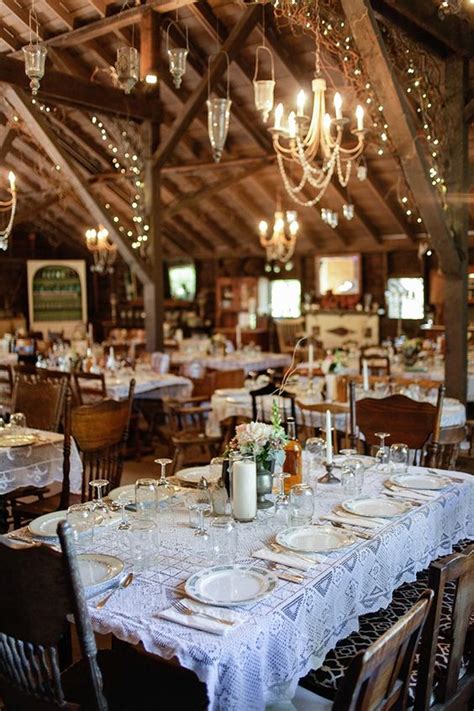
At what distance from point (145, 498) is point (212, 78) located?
278 inches

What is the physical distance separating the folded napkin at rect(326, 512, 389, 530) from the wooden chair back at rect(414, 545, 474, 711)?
0.49 m

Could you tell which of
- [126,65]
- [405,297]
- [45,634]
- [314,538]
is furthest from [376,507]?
[405,297]

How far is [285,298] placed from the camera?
1650cm

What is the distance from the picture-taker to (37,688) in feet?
6.82

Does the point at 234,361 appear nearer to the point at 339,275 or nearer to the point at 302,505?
the point at 339,275

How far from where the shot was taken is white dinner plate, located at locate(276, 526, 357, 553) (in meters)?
2.60

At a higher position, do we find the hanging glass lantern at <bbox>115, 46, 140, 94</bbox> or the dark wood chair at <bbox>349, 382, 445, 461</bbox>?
the hanging glass lantern at <bbox>115, 46, 140, 94</bbox>

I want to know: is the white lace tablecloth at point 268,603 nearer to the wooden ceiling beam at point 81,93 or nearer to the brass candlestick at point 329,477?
the brass candlestick at point 329,477

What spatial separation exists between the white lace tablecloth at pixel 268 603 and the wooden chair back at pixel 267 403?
2.23 metres

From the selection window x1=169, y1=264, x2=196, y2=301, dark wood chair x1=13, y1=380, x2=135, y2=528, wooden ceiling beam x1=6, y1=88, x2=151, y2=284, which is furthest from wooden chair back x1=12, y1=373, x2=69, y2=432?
window x1=169, y1=264, x2=196, y2=301

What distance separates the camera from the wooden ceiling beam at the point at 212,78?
8406 mm

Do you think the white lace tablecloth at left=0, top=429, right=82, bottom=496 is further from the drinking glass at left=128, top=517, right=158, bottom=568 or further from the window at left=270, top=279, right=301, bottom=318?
the window at left=270, top=279, right=301, bottom=318

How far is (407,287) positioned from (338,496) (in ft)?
38.5

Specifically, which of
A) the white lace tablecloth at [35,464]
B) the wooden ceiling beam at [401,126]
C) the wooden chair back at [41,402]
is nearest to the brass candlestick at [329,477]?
the white lace tablecloth at [35,464]
